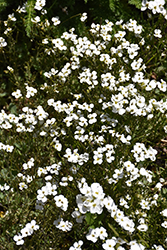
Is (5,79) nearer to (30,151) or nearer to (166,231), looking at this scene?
(30,151)

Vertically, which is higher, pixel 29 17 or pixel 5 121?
pixel 29 17

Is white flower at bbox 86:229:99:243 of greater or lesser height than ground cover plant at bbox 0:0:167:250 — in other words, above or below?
below

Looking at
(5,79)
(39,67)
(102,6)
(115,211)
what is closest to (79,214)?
(115,211)

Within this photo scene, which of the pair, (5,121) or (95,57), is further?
(95,57)

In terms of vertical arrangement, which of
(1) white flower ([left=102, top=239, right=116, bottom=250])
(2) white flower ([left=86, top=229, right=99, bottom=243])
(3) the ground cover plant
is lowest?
(1) white flower ([left=102, top=239, right=116, bottom=250])

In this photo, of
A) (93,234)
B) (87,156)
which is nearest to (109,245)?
(93,234)

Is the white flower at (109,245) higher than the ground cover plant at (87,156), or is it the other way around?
the ground cover plant at (87,156)

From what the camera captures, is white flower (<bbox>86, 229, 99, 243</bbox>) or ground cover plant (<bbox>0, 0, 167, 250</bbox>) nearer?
white flower (<bbox>86, 229, 99, 243</bbox>)

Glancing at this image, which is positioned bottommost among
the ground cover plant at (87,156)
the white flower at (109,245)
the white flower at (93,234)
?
the white flower at (109,245)
